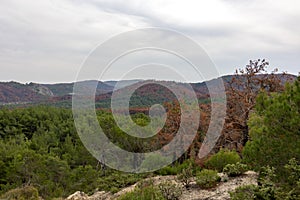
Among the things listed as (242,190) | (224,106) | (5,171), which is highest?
(224,106)

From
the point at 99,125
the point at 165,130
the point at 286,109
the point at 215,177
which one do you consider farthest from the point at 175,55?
the point at 99,125

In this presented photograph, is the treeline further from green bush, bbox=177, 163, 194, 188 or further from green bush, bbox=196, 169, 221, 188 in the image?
green bush, bbox=196, 169, 221, 188

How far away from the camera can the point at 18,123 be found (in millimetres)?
31562

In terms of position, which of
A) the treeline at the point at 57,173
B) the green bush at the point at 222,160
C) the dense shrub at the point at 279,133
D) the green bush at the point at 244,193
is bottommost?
the treeline at the point at 57,173

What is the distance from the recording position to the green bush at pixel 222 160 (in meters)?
9.38

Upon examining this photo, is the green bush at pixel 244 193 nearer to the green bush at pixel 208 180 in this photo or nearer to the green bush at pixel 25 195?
the green bush at pixel 208 180

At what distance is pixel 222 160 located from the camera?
377 inches

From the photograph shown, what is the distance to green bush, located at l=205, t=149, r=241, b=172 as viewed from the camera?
938 centimetres

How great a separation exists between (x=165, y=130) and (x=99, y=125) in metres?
6.78

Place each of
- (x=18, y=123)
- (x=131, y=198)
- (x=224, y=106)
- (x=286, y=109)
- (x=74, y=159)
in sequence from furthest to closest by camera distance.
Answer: (x=18, y=123) → (x=74, y=159) → (x=224, y=106) → (x=131, y=198) → (x=286, y=109)

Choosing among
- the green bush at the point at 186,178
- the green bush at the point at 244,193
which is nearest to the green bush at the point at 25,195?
the green bush at the point at 186,178

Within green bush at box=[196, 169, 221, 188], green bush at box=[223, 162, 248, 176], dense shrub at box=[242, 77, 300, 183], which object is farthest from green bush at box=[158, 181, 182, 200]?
dense shrub at box=[242, 77, 300, 183]

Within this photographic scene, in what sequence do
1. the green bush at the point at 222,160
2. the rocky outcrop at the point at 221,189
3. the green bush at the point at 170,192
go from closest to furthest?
1. the rocky outcrop at the point at 221,189
2. the green bush at the point at 170,192
3. the green bush at the point at 222,160

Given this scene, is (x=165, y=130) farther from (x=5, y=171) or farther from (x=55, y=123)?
(x=55, y=123)
